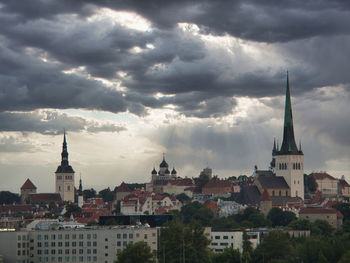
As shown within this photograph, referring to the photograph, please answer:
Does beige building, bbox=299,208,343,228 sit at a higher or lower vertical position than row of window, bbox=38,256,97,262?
higher

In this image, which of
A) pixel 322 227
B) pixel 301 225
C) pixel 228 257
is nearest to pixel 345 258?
pixel 228 257

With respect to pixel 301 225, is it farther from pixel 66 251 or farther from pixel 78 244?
pixel 66 251

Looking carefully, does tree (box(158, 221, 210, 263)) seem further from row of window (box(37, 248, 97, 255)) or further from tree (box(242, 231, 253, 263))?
row of window (box(37, 248, 97, 255))

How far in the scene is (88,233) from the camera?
114 metres

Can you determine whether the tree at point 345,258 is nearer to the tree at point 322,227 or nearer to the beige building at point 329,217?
the tree at point 322,227

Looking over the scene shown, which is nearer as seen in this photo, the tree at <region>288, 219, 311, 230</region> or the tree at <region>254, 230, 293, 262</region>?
the tree at <region>254, 230, 293, 262</region>

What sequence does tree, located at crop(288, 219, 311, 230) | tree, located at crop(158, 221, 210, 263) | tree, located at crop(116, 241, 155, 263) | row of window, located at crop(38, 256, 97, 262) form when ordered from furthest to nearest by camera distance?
tree, located at crop(288, 219, 311, 230) < row of window, located at crop(38, 256, 97, 262) < tree, located at crop(158, 221, 210, 263) < tree, located at crop(116, 241, 155, 263)

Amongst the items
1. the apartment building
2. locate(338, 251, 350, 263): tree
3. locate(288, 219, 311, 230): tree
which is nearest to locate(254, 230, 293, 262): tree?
the apartment building

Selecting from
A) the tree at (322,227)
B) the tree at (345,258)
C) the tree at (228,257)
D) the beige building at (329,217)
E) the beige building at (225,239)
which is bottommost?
the tree at (228,257)

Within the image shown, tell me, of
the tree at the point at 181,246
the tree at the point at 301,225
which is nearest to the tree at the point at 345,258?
the tree at the point at 181,246

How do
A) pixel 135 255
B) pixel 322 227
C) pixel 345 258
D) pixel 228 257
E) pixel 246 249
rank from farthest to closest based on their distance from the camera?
pixel 322 227
pixel 246 249
pixel 228 257
pixel 135 255
pixel 345 258

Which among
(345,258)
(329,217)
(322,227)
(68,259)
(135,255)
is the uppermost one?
(329,217)

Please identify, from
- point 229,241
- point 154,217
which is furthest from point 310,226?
point 154,217

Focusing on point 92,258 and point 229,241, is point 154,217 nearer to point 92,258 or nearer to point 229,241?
point 229,241
